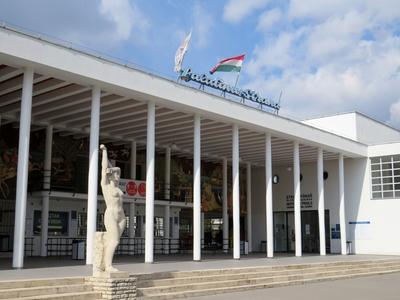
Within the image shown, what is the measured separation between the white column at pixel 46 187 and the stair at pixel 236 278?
373 inches

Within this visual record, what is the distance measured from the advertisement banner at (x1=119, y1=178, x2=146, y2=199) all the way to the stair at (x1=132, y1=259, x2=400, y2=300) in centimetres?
952

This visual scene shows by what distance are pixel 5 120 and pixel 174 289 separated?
11.3 m

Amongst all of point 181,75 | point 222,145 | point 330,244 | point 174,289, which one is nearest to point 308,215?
point 330,244

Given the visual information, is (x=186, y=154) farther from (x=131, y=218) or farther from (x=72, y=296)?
(x=72, y=296)

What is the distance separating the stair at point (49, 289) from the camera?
32.3ft

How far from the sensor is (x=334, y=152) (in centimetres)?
2748

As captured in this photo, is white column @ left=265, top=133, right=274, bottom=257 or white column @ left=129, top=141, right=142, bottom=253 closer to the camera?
white column @ left=265, top=133, right=274, bottom=257

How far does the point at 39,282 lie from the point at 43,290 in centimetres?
28

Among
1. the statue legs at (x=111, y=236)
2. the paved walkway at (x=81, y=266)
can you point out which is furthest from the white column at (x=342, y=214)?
the statue legs at (x=111, y=236)

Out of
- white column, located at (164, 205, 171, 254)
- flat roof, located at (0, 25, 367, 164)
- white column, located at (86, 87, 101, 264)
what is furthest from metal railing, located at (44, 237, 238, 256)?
white column, located at (86, 87, 101, 264)

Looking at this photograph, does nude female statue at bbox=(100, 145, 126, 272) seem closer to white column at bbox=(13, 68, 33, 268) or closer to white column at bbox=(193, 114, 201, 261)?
white column at bbox=(13, 68, 33, 268)

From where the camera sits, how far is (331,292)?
13.8 metres

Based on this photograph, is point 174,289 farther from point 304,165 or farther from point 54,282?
point 304,165

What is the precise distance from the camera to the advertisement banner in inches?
955
